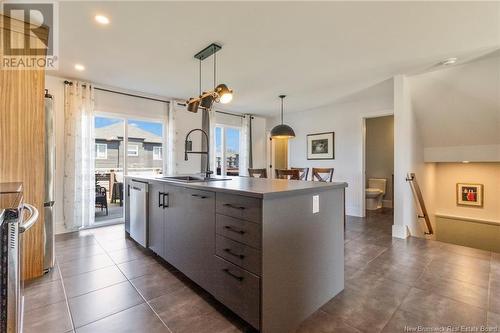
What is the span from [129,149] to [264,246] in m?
4.09

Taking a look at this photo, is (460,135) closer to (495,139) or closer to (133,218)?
(495,139)

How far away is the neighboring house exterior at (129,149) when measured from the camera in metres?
4.34

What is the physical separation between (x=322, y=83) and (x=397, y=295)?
3168 millimetres

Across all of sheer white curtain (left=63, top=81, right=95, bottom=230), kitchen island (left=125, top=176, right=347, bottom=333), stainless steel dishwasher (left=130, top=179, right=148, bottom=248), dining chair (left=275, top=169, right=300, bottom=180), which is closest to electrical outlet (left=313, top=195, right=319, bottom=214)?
kitchen island (left=125, top=176, right=347, bottom=333)

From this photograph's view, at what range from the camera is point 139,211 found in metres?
2.88

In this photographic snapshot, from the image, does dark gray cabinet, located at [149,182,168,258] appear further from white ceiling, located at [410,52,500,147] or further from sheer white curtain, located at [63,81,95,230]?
white ceiling, located at [410,52,500,147]

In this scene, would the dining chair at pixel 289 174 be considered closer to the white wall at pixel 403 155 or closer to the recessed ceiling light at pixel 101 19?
the white wall at pixel 403 155

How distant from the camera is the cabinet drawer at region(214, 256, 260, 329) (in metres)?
1.41

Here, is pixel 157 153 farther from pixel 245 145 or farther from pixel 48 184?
pixel 48 184

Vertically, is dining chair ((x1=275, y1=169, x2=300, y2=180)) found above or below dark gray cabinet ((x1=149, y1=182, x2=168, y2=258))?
above

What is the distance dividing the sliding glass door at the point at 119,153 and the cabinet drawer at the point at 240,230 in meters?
3.13

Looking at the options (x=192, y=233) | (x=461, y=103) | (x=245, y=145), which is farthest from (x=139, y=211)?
(x=461, y=103)

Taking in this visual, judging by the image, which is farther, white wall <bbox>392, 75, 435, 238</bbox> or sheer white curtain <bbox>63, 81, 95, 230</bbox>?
sheer white curtain <bbox>63, 81, 95, 230</bbox>

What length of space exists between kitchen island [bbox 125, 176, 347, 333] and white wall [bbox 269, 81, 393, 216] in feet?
10.8
